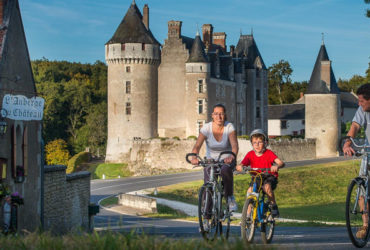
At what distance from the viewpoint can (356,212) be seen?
925 centimetres

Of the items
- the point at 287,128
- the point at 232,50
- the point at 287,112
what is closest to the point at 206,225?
the point at 232,50

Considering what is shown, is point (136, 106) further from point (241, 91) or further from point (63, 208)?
point (63, 208)

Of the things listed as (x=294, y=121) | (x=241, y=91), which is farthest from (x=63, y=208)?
(x=294, y=121)

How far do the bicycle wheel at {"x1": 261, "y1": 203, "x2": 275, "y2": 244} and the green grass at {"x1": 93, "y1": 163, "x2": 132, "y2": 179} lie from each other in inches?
2096

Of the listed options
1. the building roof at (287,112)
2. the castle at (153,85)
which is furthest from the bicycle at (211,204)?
the building roof at (287,112)

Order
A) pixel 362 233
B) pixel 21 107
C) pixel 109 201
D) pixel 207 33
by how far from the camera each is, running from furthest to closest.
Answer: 1. pixel 207 33
2. pixel 109 201
3. pixel 21 107
4. pixel 362 233

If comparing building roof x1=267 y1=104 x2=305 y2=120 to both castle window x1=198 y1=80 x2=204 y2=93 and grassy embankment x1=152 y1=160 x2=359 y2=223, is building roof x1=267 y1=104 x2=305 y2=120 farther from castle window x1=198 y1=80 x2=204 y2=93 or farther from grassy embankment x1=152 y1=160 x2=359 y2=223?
grassy embankment x1=152 y1=160 x2=359 y2=223

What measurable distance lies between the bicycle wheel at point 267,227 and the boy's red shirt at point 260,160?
0.62m

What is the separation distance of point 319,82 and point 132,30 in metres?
21.2

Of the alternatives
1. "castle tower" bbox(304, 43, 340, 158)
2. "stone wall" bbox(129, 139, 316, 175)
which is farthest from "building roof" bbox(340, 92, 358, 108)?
"stone wall" bbox(129, 139, 316, 175)

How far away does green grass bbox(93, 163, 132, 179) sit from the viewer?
63.2m

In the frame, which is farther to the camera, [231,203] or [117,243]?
[231,203]

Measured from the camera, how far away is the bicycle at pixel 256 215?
31.2 ft

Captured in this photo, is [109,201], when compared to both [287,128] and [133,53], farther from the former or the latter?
[287,128]
